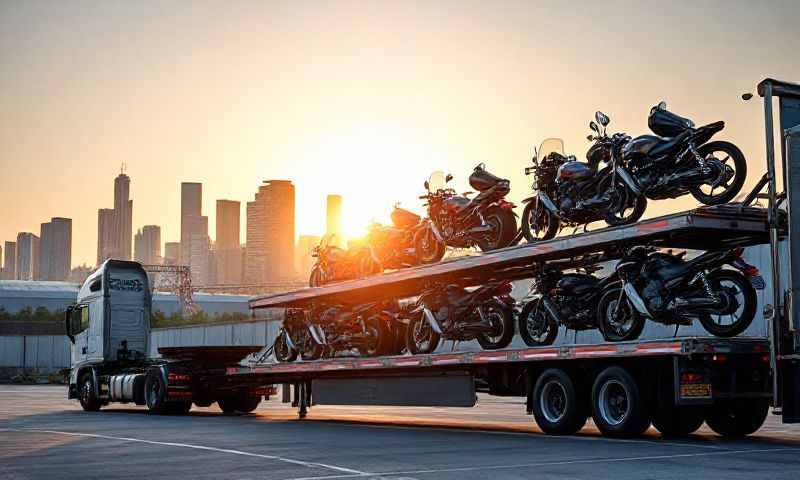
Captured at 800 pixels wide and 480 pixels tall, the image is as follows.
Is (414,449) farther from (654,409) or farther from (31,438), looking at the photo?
(31,438)

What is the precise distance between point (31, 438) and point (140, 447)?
9.54 feet

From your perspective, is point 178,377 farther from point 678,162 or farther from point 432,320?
point 678,162

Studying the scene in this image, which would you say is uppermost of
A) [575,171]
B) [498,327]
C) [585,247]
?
[575,171]

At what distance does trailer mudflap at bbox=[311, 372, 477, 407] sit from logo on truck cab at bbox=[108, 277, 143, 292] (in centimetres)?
741

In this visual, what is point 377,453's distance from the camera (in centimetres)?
1317

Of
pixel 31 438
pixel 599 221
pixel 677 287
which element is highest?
pixel 599 221

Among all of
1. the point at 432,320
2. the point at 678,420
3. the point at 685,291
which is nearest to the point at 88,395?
the point at 432,320

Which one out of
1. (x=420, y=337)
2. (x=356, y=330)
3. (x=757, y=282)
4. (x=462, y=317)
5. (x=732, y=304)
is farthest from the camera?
(x=356, y=330)

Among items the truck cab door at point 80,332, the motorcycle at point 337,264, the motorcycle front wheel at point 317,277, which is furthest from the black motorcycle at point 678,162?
the truck cab door at point 80,332

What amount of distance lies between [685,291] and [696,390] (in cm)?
142

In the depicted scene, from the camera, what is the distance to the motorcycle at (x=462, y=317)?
18.4 m

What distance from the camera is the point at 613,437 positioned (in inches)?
579

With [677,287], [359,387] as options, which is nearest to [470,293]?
[359,387]

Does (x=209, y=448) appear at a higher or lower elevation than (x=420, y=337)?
lower
